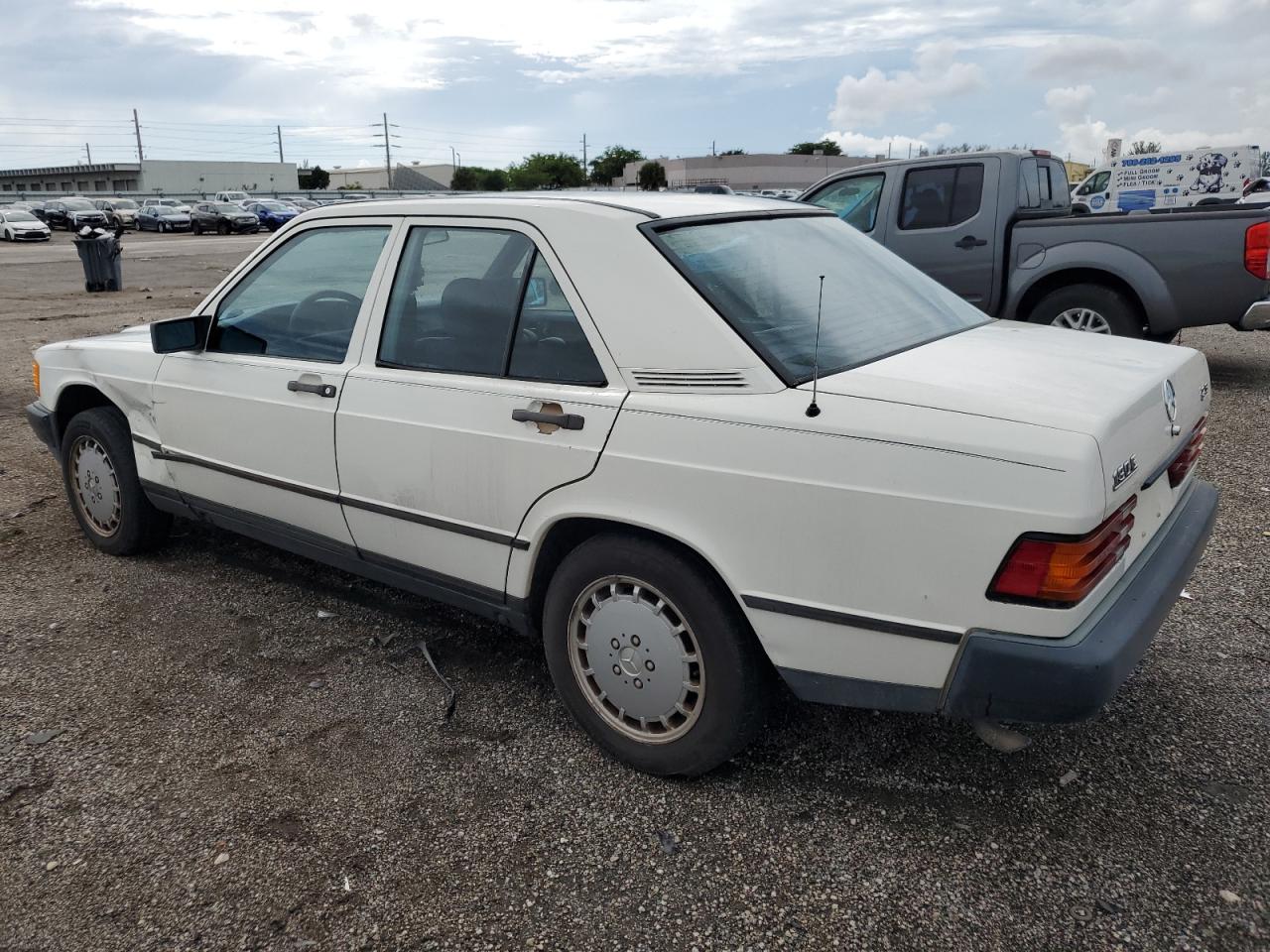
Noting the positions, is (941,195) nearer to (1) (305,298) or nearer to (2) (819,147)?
(1) (305,298)

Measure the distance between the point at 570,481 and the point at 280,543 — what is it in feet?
5.44

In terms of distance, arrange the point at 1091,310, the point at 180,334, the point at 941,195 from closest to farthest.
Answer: the point at 180,334 < the point at 1091,310 < the point at 941,195

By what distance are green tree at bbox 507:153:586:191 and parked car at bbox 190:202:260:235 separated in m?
46.7

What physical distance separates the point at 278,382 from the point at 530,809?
1.87 metres

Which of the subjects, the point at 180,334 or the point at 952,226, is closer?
the point at 180,334

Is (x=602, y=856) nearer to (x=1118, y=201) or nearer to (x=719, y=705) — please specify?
(x=719, y=705)

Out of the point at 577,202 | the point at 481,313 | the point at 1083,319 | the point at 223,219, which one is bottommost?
the point at 1083,319

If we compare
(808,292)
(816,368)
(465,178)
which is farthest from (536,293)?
(465,178)

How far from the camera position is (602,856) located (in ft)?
8.35

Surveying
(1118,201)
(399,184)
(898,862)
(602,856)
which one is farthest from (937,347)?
(399,184)

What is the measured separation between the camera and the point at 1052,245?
7547 mm

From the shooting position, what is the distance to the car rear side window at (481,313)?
113 inches

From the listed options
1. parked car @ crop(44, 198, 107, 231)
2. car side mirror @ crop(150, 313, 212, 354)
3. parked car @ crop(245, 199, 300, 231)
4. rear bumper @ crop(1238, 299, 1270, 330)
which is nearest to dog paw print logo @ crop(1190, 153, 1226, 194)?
rear bumper @ crop(1238, 299, 1270, 330)

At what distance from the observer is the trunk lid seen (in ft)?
7.30
